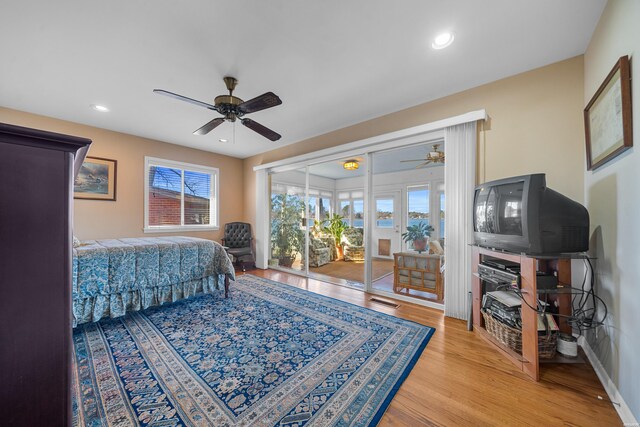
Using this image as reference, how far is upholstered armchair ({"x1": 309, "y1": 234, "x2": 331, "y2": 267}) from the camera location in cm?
507

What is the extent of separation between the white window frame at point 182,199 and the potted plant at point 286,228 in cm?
130

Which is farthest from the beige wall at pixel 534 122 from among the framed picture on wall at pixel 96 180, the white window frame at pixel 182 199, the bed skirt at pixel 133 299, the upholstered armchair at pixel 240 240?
the framed picture on wall at pixel 96 180

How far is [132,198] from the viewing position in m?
4.28

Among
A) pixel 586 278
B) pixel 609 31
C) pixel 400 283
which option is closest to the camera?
pixel 609 31

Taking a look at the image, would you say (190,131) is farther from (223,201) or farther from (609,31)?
(609,31)

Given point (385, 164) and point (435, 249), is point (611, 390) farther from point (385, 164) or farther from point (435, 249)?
point (385, 164)

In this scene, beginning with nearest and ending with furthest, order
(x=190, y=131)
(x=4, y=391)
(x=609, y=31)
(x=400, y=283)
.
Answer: (x=4, y=391) < (x=609, y=31) < (x=400, y=283) < (x=190, y=131)

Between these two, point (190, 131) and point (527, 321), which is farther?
point (190, 131)

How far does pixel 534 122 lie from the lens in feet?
7.66

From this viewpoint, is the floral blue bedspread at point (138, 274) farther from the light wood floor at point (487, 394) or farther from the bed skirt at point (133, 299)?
the light wood floor at point (487, 394)

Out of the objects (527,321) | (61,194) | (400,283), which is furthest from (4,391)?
(400,283)

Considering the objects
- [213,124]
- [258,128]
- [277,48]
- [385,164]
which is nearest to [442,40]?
[277,48]

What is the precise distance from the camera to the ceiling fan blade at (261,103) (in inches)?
84.5

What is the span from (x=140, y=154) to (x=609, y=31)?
5.85m
